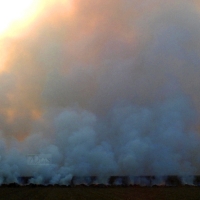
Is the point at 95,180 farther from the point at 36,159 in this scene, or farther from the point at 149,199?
the point at 149,199

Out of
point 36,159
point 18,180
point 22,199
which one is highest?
point 36,159

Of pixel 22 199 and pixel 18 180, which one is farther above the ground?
pixel 18 180

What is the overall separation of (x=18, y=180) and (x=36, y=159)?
8.72 m

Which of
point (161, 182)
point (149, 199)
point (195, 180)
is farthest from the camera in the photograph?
point (195, 180)

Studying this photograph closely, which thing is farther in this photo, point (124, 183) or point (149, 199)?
point (124, 183)

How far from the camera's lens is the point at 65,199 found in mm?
48344

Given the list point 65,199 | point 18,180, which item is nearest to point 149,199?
point 65,199

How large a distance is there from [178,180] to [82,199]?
5114cm

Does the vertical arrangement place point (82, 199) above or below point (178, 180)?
below

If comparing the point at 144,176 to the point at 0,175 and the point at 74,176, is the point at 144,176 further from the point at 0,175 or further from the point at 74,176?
the point at 0,175

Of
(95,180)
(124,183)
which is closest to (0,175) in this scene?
(95,180)

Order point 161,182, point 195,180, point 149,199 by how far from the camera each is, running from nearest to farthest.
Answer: point 149,199 → point 161,182 → point 195,180

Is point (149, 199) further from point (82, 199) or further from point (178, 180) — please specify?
point (178, 180)

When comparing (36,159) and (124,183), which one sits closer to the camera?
(124,183)
